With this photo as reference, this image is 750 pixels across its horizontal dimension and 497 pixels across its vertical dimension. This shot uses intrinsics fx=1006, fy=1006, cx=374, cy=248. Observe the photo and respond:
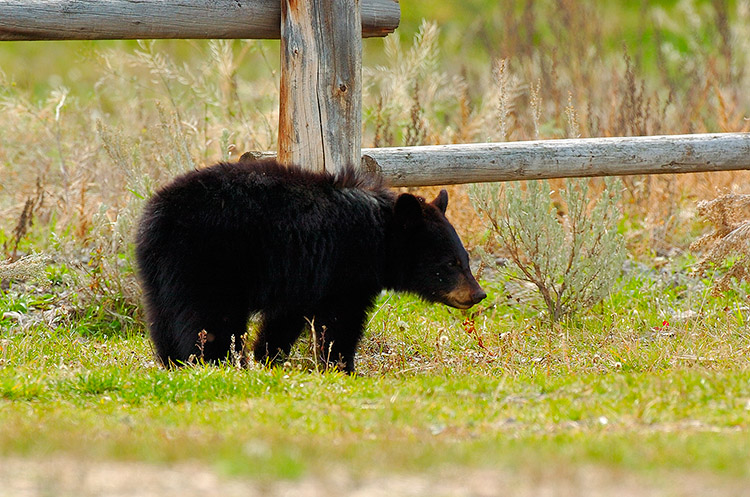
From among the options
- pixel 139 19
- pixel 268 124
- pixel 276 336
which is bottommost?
pixel 276 336

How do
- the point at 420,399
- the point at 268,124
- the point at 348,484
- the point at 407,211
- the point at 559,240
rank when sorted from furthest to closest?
the point at 268,124
the point at 559,240
the point at 407,211
the point at 420,399
the point at 348,484

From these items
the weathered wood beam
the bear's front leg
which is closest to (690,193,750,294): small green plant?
the weathered wood beam

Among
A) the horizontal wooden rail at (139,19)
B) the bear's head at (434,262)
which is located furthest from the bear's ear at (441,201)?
the horizontal wooden rail at (139,19)

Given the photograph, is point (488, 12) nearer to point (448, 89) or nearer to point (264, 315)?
point (448, 89)

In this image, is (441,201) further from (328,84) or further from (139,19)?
(139,19)

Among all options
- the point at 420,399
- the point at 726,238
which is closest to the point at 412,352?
the point at 420,399

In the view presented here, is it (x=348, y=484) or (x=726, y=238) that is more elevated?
(x=726, y=238)

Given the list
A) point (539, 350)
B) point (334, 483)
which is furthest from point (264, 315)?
point (334, 483)

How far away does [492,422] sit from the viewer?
449cm

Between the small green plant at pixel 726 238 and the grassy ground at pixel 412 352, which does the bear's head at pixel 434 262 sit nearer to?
the grassy ground at pixel 412 352

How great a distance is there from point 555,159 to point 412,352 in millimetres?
1748

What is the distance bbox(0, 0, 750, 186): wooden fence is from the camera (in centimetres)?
630

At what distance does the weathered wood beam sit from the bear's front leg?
47.3 inches

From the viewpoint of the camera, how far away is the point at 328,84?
6668 mm
